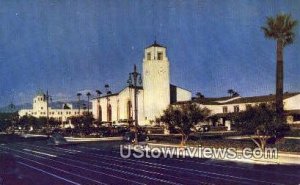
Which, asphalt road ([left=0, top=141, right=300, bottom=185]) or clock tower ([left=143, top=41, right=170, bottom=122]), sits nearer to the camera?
asphalt road ([left=0, top=141, right=300, bottom=185])

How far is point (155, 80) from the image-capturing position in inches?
4013

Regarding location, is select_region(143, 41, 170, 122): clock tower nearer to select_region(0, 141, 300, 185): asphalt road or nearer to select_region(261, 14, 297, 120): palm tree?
select_region(261, 14, 297, 120): palm tree

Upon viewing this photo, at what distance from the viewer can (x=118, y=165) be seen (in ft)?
87.5

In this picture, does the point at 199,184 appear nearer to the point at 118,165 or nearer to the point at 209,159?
the point at 118,165

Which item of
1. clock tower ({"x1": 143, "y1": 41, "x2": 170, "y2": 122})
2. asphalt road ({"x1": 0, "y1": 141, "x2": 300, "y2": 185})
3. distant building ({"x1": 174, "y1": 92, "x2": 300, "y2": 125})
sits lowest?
asphalt road ({"x1": 0, "y1": 141, "x2": 300, "y2": 185})

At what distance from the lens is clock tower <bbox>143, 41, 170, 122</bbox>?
100 metres

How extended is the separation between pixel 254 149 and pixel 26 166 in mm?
16099

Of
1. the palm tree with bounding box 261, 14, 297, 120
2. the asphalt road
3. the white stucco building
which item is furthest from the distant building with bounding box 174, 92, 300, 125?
the asphalt road

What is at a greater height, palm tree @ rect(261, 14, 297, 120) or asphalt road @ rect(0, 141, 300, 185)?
palm tree @ rect(261, 14, 297, 120)

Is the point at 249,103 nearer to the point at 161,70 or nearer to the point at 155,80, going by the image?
the point at 161,70

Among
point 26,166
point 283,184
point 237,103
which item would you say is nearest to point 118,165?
point 26,166

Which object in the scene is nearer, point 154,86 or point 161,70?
point 161,70

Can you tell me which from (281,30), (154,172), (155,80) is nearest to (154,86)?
(155,80)

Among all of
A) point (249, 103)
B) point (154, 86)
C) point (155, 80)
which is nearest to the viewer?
point (249, 103)
